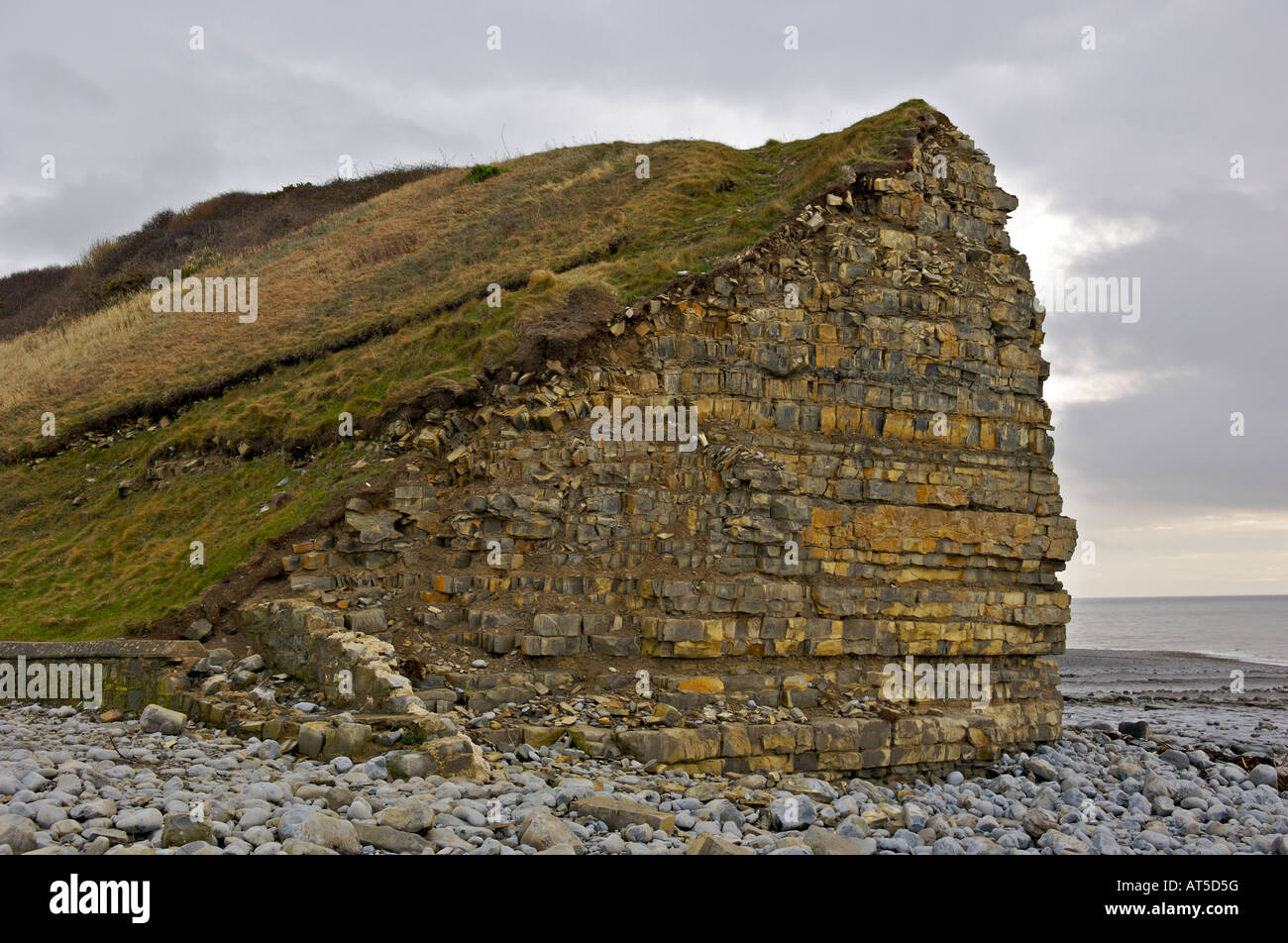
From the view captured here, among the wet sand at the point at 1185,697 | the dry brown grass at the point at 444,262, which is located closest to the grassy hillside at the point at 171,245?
the dry brown grass at the point at 444,262

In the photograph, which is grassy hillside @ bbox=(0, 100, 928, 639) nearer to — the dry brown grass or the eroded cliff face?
the dry brown grass

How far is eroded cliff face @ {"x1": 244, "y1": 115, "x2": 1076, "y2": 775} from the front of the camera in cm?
1323

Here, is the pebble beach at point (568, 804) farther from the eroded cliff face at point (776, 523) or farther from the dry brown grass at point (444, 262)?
the dry brown grass at point (444, 262)

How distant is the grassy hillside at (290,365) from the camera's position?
16.7m

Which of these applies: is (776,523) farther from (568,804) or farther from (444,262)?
(444,262)

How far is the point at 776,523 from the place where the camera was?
14258mm

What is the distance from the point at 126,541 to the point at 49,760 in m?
9.74

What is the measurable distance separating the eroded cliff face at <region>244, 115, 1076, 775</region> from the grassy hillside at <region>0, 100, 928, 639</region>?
1.71 meters

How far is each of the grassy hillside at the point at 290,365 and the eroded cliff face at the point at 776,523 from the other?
5.62ft

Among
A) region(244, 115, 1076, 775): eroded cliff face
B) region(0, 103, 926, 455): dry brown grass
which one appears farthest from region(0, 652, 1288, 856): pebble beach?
region(0, 103, 926, 455): dry brown grass

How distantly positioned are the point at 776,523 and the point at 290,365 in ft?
46.6

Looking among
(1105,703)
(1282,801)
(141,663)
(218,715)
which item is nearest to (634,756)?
(218,715)

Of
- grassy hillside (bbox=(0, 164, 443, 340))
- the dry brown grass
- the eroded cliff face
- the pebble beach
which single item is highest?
grassy hillside (bbox=(0, 164, 443, 340))

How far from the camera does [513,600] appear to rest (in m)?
13.7
